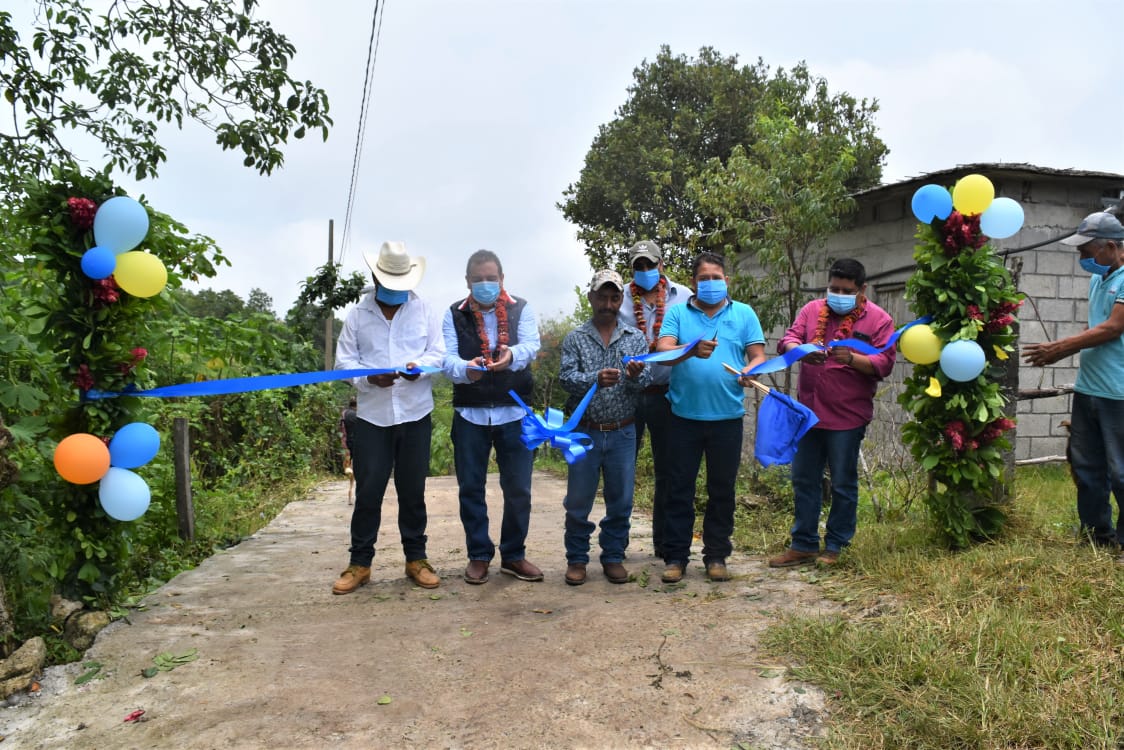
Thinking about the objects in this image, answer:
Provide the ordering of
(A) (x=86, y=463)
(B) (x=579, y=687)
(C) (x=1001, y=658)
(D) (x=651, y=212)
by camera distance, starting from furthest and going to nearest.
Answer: (D) (x=651, y=212) < (A) (x=86, y=463) < (B) (x=579, y=687) < (C) (x=1001, y=658)

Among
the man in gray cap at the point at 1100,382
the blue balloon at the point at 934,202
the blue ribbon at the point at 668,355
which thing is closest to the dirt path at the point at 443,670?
the blue ribbon at the point at 668,355

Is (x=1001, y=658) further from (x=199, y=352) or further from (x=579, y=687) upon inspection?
(x=199, y=352)

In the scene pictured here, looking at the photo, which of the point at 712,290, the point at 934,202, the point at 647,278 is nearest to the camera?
the point at 934,202

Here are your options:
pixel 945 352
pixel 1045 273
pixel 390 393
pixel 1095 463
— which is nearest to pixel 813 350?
pixel 945 352

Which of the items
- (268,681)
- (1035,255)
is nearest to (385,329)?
(268,681)

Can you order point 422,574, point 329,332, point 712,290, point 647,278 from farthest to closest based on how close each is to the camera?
point 329,332 → point 647,278 → point 422,574 → point 712,290

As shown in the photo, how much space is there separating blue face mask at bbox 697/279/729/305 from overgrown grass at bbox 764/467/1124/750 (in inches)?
66.2

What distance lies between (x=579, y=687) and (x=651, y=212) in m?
19.4

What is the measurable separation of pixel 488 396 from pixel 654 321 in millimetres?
1211

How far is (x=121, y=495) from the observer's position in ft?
12.8

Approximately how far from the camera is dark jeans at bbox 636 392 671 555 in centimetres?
495

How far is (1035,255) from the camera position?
8.27 metres

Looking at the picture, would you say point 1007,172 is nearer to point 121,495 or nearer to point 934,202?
point 934,202

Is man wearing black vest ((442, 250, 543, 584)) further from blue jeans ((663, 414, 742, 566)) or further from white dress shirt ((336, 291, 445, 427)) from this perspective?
blue jeans ((663, 414, 742, 566))
